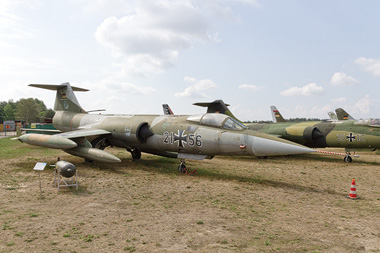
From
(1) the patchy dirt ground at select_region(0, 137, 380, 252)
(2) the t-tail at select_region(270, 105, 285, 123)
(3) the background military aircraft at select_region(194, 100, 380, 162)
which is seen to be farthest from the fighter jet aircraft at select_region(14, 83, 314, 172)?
(2) the t-tail at select_region(270, 105, 285, 123)

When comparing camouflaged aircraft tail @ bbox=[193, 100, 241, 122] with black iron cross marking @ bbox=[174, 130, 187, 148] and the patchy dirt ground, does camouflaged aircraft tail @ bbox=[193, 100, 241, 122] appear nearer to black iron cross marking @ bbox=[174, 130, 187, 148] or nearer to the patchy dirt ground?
black iron cross marking @ bbox=[174, 130, 187, 148]

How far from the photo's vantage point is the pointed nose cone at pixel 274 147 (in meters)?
9.34

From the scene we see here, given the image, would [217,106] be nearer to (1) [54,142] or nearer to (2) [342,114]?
(1) [54,142]

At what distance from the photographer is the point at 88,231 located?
5.43m

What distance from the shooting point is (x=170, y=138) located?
40.0 feet

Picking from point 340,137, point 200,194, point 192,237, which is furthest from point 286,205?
point 340,137

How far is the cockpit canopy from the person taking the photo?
11.1 meters

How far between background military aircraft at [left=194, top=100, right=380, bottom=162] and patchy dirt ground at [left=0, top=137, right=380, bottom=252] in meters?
6.42

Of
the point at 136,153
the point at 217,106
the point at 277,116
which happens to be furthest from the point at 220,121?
the point at 277,116

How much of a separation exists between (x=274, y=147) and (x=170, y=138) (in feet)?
15.6

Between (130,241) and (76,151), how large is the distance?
930 cm

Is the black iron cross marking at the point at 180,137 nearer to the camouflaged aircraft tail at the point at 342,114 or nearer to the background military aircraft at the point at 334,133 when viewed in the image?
the background military aircraft at the point at 334,133

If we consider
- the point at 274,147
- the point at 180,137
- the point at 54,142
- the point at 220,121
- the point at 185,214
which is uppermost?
the point at 220,121

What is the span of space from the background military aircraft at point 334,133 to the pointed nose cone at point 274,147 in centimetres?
987
